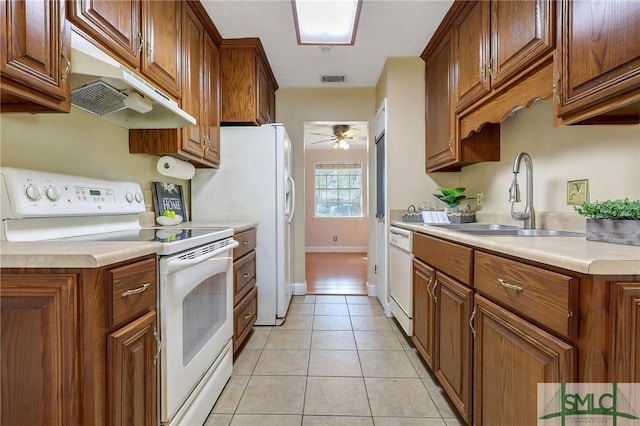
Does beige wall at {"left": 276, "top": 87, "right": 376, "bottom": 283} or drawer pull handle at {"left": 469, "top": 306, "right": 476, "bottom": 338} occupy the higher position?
→ beige wall at {"left": 276, "top": 87, "right": 376, "bottom": 283}

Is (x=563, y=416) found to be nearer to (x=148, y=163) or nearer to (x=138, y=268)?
(x=138, y=268)

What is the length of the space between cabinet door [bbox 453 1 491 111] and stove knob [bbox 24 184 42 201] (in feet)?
7.26

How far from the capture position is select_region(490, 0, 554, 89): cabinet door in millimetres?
1336

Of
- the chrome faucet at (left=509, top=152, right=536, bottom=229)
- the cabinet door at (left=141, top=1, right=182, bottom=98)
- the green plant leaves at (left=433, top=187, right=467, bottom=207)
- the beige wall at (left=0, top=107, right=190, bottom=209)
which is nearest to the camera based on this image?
the beige wall at (left=0, top=107, right=190, bottom=209)

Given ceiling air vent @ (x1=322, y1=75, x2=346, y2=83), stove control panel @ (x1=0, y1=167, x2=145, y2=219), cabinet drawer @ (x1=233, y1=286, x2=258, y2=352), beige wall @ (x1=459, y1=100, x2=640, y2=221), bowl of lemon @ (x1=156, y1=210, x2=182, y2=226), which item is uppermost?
ceiling air vent @ (x1=322, y1=75, x2=346, y2=83)

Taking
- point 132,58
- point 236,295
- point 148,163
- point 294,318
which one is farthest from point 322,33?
point 294,318

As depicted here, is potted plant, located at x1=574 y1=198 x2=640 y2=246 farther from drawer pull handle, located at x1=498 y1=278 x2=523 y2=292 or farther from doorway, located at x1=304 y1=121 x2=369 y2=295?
doorway, located at x1=304 y1=121 x2=369 y2=295

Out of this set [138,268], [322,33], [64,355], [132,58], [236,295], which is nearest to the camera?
[64,355]

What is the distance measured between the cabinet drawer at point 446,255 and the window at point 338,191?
5.25m

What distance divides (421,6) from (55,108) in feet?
7.21

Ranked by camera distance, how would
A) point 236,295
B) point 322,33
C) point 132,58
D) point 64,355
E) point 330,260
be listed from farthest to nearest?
point 330,260 < point 322,33 < point 236,295 < point 132,58 < point 64,355

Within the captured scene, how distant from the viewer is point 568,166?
5.19 ft

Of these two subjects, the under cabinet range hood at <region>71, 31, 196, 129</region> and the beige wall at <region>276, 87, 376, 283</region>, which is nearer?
the under cabinet range hood at <region>71, 31, 196, 129</region>

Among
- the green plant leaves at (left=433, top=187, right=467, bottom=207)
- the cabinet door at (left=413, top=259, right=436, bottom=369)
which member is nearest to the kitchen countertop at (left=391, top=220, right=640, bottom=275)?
the cabinet door at (left=413, top=259, right=436, bottom=369)
